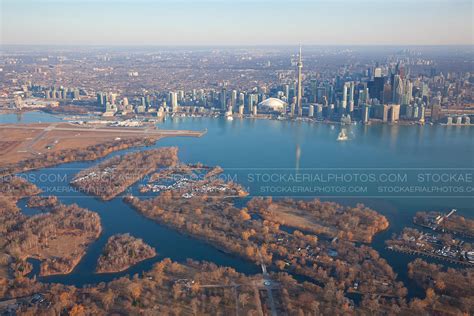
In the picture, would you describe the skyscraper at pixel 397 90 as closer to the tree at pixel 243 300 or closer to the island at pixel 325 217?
the island at pixel 325 217

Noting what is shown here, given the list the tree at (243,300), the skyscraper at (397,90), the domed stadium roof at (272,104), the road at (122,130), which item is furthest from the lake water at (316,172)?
the domed stadium roof at (272,104)

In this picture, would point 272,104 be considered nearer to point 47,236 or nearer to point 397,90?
point 397,90

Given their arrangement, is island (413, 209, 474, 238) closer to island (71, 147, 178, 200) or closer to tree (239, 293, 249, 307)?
tree (239, 293, 249, 307)

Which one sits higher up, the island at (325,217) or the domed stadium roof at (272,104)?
the domed stadium roof at (272,104)

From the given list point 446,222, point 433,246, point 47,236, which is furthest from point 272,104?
point 47,236

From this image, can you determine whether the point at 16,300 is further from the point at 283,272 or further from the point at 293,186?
the point at 293,186

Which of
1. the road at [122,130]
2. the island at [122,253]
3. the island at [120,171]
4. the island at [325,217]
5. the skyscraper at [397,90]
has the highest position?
the skyscraper at [397,90]

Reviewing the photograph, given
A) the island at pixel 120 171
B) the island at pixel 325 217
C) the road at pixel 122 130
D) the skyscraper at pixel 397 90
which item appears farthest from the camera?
the skyscraper at pixel 397 90
